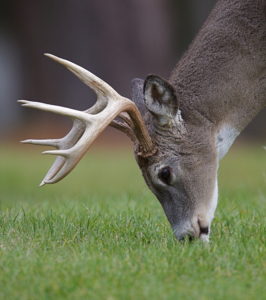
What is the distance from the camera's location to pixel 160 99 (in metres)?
7.38

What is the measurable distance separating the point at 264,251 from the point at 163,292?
114 centimetres

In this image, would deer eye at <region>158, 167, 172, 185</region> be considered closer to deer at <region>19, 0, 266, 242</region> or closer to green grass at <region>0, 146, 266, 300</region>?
deer at <region>19, 0, 266, 242</region>

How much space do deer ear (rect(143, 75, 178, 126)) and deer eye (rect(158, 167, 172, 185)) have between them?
13.8 inches

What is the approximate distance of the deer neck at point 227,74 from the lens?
7680mm

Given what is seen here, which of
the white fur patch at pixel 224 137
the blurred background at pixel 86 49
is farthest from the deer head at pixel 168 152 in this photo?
the blurred background at pixel 86 49

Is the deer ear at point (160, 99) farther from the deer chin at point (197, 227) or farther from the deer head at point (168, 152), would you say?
the deer chin at point (197, 227)

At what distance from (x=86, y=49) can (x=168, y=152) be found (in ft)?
48.5

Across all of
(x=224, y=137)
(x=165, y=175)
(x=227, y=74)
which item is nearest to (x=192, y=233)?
(x=165, y=175)

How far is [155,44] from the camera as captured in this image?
73.4ft

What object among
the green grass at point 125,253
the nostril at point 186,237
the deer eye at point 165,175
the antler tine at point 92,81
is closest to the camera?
the green grass at point 125,253

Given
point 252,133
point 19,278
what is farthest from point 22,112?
point 19,278

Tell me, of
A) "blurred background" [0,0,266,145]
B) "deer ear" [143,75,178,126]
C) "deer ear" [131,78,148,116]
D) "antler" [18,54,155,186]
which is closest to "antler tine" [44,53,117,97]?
"antler" [18,54,155,186]

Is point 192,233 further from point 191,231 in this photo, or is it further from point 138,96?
point 138,96

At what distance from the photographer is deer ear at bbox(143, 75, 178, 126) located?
7.24 metres
